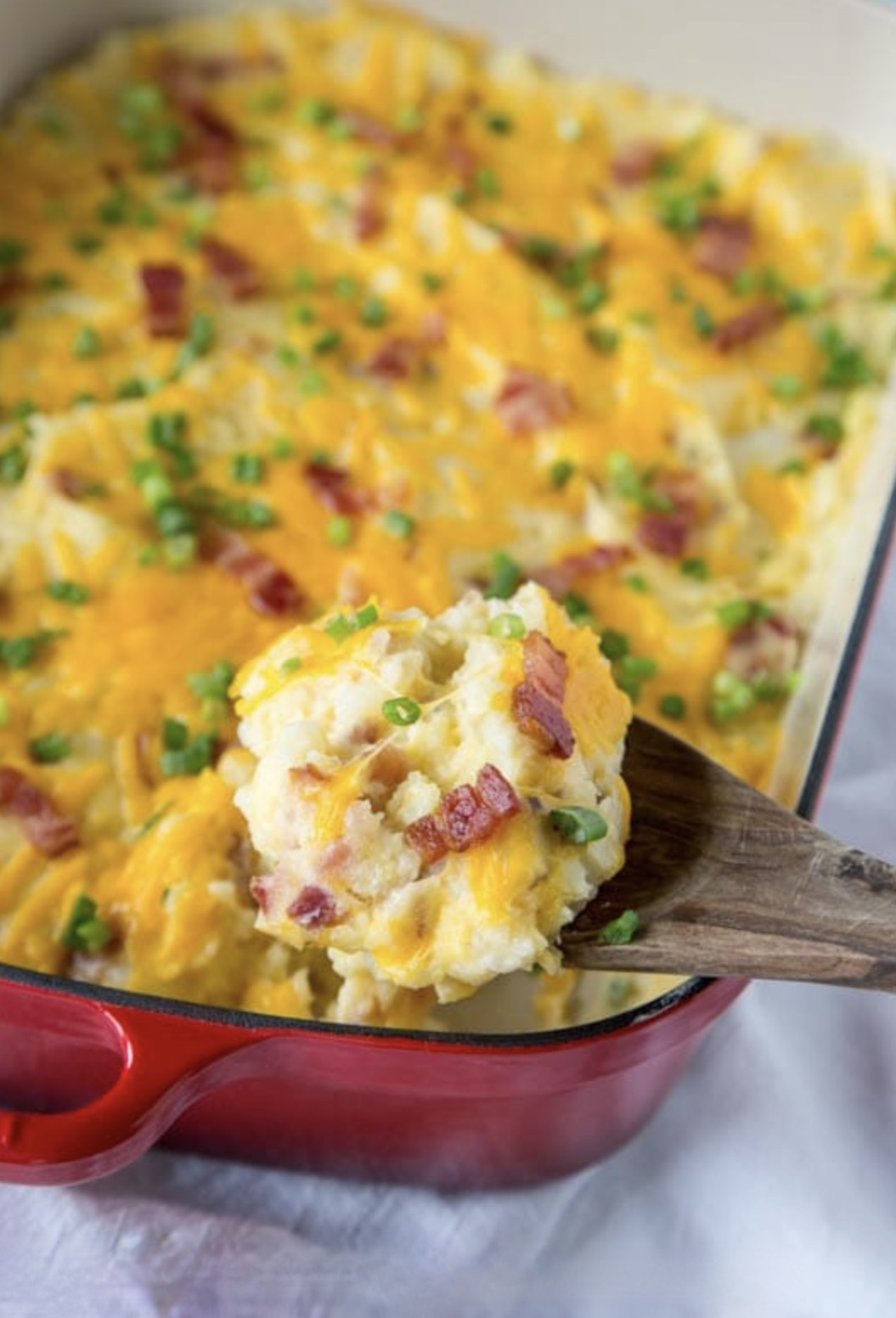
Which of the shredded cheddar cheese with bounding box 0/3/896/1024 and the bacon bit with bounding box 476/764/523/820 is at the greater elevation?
the bacon bit with bounding box 476/764/523/820

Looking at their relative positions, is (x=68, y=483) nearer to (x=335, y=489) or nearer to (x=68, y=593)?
(x=68, y=593)

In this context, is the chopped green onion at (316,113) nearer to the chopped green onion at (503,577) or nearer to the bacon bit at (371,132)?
the bacon bit at (371,132)

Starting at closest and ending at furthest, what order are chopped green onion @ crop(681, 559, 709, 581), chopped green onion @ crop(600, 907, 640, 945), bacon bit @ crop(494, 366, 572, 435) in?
chopped green onion @ crop(600, 907, 640, 945) → chopped green onion @ crop(681, 559, 709, 581) → bacon bit @ crop(494, 366, 572, 435)

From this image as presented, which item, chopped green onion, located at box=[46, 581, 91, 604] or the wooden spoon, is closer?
the wooden spoon

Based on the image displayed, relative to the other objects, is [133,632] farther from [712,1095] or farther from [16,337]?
[712,1095]

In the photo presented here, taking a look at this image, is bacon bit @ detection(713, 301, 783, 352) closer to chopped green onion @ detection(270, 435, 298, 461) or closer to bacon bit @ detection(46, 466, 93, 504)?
chopped green onion @ detection(270, 435, 298, 461)

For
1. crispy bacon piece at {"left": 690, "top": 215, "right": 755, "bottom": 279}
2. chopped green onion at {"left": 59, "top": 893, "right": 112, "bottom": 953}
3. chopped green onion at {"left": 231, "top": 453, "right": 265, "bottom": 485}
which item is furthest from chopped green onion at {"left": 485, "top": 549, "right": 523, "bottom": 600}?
crispy bacon piece at {"left": 690, "top": 215, "right": 755, "bottom": 279}
